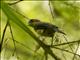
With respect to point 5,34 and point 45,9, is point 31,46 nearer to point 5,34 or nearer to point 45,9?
point 5,34

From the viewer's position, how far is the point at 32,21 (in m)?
1.15

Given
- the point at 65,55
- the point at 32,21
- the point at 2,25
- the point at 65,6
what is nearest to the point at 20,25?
the point at 32,21

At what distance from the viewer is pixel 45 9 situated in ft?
6.07

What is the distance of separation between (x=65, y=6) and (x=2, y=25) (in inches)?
14.8

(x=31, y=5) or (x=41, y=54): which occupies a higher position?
(x=41, y=54)

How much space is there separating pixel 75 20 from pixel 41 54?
1.62 feet

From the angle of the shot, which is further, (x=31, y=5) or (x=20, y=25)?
(x=31, y=5)

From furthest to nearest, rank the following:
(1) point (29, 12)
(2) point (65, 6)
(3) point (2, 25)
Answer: (1) point (29, 12) < (2) point (65, 6) < (3) point (2, 25)

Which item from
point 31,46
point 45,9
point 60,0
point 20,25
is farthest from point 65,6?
point 20,25

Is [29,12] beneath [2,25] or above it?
beneath

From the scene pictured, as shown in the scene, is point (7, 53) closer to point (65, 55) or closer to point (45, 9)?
point (65, 55)

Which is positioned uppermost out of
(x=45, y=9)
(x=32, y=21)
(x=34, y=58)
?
(x=32, y=21)

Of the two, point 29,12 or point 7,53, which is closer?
point 7,53

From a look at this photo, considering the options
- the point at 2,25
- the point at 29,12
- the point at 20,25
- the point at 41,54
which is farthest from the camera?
the point at 29,12
